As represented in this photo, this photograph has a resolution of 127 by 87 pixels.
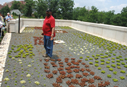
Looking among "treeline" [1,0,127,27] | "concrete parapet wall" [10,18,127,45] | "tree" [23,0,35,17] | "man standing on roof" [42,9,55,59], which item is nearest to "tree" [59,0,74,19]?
"treeline" [1,0,127,27]

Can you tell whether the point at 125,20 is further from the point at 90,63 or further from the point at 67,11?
the point at 90,63

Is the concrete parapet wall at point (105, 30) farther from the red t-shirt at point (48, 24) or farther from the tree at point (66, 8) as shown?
the tree at point (66, 8)

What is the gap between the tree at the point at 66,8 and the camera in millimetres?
59656

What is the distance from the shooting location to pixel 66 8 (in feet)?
201

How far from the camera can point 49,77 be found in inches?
150

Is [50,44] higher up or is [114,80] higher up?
[50,44]

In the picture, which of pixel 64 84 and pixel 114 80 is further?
pixel 114 80

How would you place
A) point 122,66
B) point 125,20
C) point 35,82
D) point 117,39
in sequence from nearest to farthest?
point 35,82
point 122,66
point 117,39
point 125,20

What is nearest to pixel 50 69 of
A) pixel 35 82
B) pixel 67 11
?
pixel 35 82

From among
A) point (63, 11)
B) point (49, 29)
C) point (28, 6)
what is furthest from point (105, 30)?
point (28, 6)

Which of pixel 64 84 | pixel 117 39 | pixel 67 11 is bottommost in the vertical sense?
pixel 64 84

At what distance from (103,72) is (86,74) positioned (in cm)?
64

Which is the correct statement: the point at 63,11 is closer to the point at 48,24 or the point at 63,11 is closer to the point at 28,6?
the point at 28,6

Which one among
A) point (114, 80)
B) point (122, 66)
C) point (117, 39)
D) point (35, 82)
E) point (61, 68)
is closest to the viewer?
point (35, 82)
